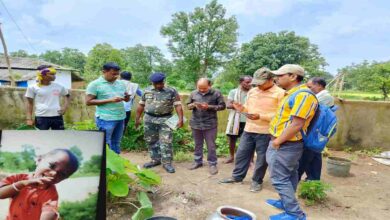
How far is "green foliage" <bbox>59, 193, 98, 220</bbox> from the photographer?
1687 millimetres

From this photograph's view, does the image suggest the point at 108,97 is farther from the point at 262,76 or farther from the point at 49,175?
the point at 49,175

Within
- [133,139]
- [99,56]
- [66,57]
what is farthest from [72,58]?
[133,139]

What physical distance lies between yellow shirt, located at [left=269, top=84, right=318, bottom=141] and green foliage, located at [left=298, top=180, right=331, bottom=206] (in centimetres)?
100

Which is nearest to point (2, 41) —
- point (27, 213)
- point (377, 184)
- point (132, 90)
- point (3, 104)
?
point (3, 104)

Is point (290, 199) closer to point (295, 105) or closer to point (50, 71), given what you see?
point (295, 105)

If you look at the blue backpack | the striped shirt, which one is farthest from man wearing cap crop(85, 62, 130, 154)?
the blue backpack

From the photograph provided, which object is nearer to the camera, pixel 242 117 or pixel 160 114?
pixel 160 114

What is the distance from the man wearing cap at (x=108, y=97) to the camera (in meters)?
4.11

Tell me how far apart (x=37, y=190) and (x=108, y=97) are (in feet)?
8.58

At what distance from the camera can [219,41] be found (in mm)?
36562

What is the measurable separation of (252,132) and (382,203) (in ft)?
6.43

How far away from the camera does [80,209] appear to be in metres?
1.72

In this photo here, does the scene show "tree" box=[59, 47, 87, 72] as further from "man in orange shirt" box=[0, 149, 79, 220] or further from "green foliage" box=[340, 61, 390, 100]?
"man in orange shirt" box=[0, 149, 79, 220]

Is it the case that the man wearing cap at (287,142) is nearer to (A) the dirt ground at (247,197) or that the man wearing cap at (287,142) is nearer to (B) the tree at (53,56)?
(A) the dirt ground at (247,197)
